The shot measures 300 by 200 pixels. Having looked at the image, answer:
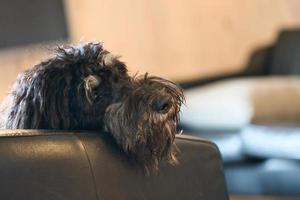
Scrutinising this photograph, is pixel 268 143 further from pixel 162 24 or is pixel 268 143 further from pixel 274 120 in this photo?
pixel 162 24

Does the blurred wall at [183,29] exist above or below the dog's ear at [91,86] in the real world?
below

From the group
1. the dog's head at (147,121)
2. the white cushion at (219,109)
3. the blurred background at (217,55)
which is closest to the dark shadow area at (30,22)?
the blurred background at (217,55)

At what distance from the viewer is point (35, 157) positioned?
94cm

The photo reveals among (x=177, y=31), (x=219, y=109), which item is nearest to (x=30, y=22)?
Answer: (x=219, y=109)

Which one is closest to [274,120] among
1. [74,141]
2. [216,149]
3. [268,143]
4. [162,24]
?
[268,143]

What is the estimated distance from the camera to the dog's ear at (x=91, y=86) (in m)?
1.19

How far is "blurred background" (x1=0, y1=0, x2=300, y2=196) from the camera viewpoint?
2.32 meters

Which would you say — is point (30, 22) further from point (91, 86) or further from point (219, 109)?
point (91, 86)

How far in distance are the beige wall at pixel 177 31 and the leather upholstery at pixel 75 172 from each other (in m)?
1.40

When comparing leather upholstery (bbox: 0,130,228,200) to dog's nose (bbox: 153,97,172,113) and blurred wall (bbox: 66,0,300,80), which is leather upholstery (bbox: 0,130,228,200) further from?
blurred wall (bbox: 66,0,300,80)

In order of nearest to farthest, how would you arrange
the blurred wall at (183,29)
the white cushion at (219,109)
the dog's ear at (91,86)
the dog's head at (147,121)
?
1. the dog's head at (147,121)
2. the dog's ear at (91,86)
3. the white cushion at (219,109)
4. the blurred wall at (183,29)

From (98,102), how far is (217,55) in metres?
2.35

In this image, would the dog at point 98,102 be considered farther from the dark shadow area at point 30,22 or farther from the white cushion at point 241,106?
the white cushion at point 241,106

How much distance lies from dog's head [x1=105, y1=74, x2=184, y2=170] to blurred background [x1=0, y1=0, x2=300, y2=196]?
0.69m
